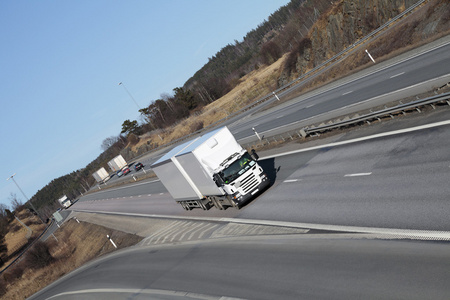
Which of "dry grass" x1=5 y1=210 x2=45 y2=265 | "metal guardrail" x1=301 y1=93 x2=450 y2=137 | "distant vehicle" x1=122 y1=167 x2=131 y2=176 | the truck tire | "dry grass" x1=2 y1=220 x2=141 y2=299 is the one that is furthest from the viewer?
"dry grass" x1=5 y1=210 x2=45 y2=265

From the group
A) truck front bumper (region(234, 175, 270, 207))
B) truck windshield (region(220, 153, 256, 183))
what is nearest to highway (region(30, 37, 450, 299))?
truck front bumper (region(234, 175, 270, 207))

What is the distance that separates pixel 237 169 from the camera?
2386 centimetres

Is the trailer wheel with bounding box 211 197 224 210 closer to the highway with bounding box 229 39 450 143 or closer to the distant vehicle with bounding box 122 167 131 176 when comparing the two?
the highway with bounding box 229 39 450 143

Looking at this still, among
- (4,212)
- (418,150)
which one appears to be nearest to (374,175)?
(418,150)

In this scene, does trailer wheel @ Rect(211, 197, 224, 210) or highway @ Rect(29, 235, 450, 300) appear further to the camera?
trailer wheel @ Rect(211, 197, 224, 210)

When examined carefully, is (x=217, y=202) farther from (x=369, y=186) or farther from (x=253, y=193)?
(x=369, y=186)

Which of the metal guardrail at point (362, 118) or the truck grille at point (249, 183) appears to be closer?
the metal guardrail at point (362, 118)

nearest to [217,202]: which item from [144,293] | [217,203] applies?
[217,203]

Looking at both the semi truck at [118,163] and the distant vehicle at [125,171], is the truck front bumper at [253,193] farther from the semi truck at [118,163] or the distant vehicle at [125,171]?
the semi truck at [118,163]

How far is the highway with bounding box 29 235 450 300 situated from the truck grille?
3.76m

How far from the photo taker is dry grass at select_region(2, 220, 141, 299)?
40.8 m

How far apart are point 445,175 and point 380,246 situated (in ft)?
12.1

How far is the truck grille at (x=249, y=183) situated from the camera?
23719mm

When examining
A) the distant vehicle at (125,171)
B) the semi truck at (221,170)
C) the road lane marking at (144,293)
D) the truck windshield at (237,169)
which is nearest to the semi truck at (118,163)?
the distant vehicle at (125,171)
